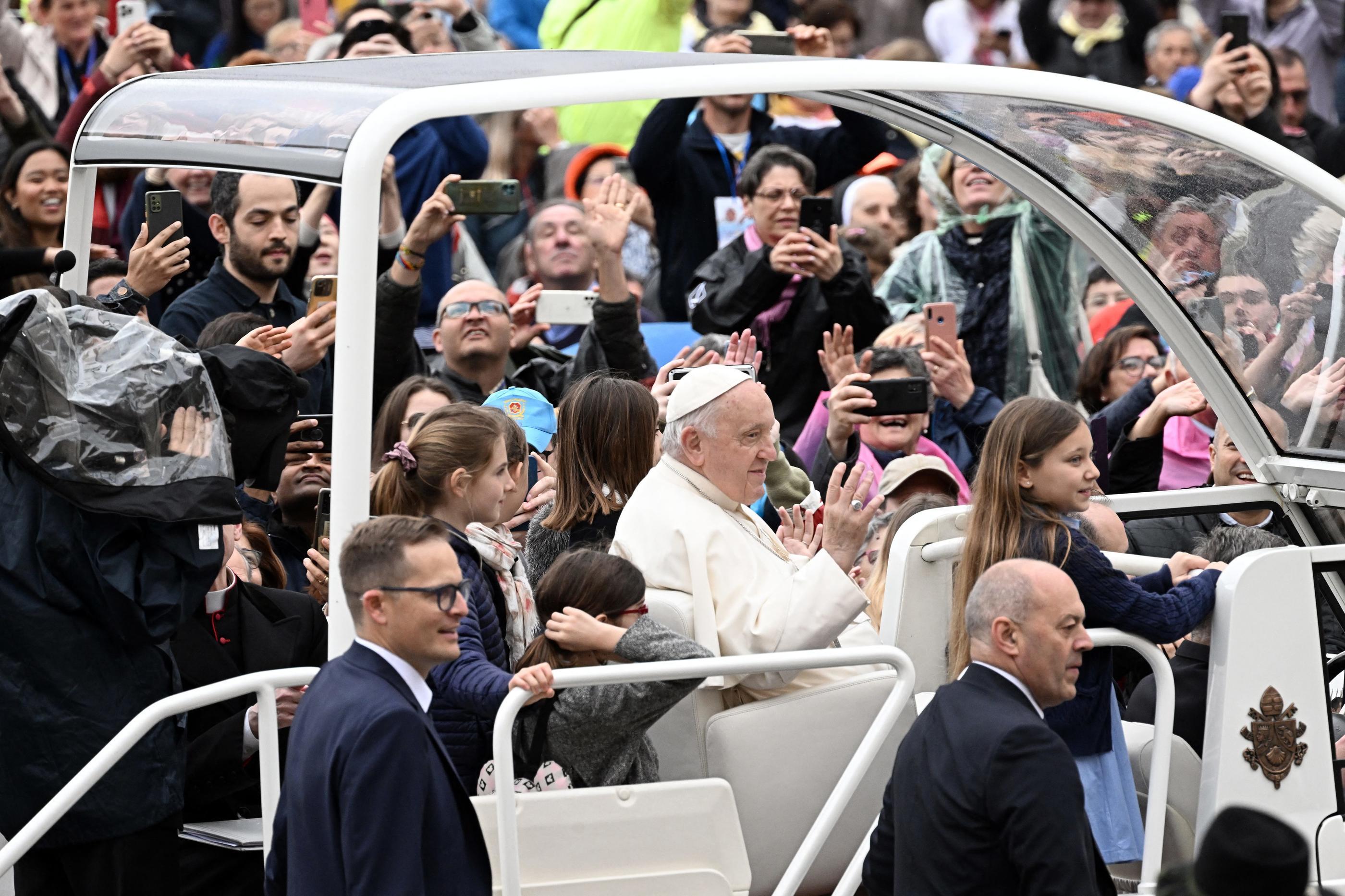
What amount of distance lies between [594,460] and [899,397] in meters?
1.78

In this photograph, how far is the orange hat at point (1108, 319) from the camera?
10.1 meters

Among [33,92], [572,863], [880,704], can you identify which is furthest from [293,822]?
[33,92]

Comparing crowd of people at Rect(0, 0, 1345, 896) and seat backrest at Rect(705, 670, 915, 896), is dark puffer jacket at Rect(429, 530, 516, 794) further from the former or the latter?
seat backrest at Rect(705, 670, 915, 896)

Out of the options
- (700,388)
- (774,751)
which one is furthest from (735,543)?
(774,751)

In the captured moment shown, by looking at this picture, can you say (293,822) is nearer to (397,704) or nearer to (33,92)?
(397,704)

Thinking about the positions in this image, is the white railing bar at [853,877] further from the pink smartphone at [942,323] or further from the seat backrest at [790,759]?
the pink smartphone at [942,323]

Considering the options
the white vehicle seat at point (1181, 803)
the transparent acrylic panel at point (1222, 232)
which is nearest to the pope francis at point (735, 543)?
the white vehicle seat at point (1181, 803)

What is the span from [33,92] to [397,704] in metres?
7.79

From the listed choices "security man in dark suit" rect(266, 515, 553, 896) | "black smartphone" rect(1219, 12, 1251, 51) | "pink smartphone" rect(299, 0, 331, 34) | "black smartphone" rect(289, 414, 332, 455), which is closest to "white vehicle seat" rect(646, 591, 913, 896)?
"security man in dark suit" rect(266, 515, 553, 896)

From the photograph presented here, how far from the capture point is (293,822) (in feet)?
12.5

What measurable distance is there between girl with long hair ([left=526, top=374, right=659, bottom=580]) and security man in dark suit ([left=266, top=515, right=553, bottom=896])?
4.75 feet

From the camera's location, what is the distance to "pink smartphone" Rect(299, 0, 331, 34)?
1143 cm

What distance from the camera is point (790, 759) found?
191 inches

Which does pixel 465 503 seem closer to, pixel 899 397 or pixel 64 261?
pixel 64 261
